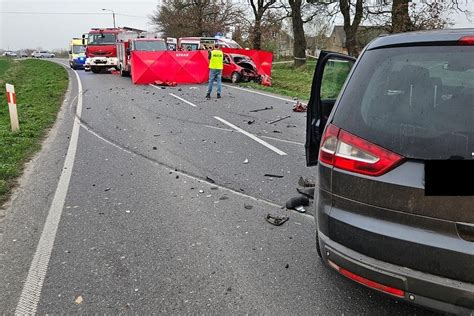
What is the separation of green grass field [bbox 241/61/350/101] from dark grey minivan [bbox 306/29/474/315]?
3.44ft

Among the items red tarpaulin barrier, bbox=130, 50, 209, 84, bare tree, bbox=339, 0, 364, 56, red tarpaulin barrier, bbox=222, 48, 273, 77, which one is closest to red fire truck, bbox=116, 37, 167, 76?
red tarpaulin barrier, bbox=130, 50, 209, 84

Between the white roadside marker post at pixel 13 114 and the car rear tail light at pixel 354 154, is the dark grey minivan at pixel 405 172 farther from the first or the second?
the white roadside marker post at pixel 13 114

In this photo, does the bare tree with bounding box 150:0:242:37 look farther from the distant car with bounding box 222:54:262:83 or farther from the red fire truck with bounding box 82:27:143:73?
the distant car with bounding box 222:54:262:83

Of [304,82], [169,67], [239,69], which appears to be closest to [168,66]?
[169,67]

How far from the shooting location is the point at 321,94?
3.61m

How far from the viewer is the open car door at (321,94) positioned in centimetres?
343

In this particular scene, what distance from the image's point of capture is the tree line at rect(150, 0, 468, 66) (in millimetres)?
19719

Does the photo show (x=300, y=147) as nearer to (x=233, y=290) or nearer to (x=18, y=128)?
(x=233, y=290)

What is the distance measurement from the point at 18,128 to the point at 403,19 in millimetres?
16950

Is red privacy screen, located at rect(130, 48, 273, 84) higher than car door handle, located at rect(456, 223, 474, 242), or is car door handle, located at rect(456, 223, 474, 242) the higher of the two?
red privacy screen, located at rect(130, 48, 273, 84)

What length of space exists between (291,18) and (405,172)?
33.2 m

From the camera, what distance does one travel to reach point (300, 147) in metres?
7.62

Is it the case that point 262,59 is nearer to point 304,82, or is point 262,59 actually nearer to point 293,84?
point 304,82

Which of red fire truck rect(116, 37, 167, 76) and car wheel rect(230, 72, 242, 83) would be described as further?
Result: red fire truck rect(116, 37, 167, 76)
